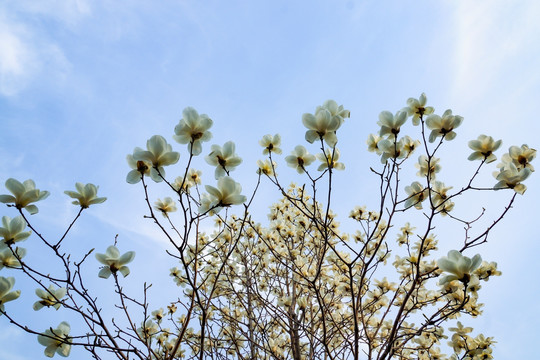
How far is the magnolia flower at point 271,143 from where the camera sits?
1891 mm

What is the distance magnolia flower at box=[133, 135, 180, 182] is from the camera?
4.26 ft

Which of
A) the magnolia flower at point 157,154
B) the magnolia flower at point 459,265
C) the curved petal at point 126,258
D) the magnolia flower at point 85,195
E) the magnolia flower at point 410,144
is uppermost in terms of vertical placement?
the magnolia flower at point 410,144

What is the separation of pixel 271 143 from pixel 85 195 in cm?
96

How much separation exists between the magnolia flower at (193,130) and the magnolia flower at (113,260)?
1.70 feet

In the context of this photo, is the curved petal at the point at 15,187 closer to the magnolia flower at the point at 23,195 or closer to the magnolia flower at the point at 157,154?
the magnolia flower at the point at 23,195

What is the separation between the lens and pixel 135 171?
1.41 m

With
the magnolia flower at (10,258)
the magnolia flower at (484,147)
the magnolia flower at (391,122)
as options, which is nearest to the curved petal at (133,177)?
the magnolia flower at (10,258)

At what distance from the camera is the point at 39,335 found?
1.44m

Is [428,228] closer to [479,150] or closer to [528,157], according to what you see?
[479,150]

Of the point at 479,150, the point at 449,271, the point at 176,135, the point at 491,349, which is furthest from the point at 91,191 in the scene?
the point at 491,349

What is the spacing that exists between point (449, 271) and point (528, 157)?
81 cm

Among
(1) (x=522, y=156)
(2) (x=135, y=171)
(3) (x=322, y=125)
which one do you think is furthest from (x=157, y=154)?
(1) (x=522, y=156)

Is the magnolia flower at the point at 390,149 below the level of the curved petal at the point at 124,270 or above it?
above

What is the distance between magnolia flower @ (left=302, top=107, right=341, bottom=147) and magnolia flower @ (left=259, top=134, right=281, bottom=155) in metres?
0.35
